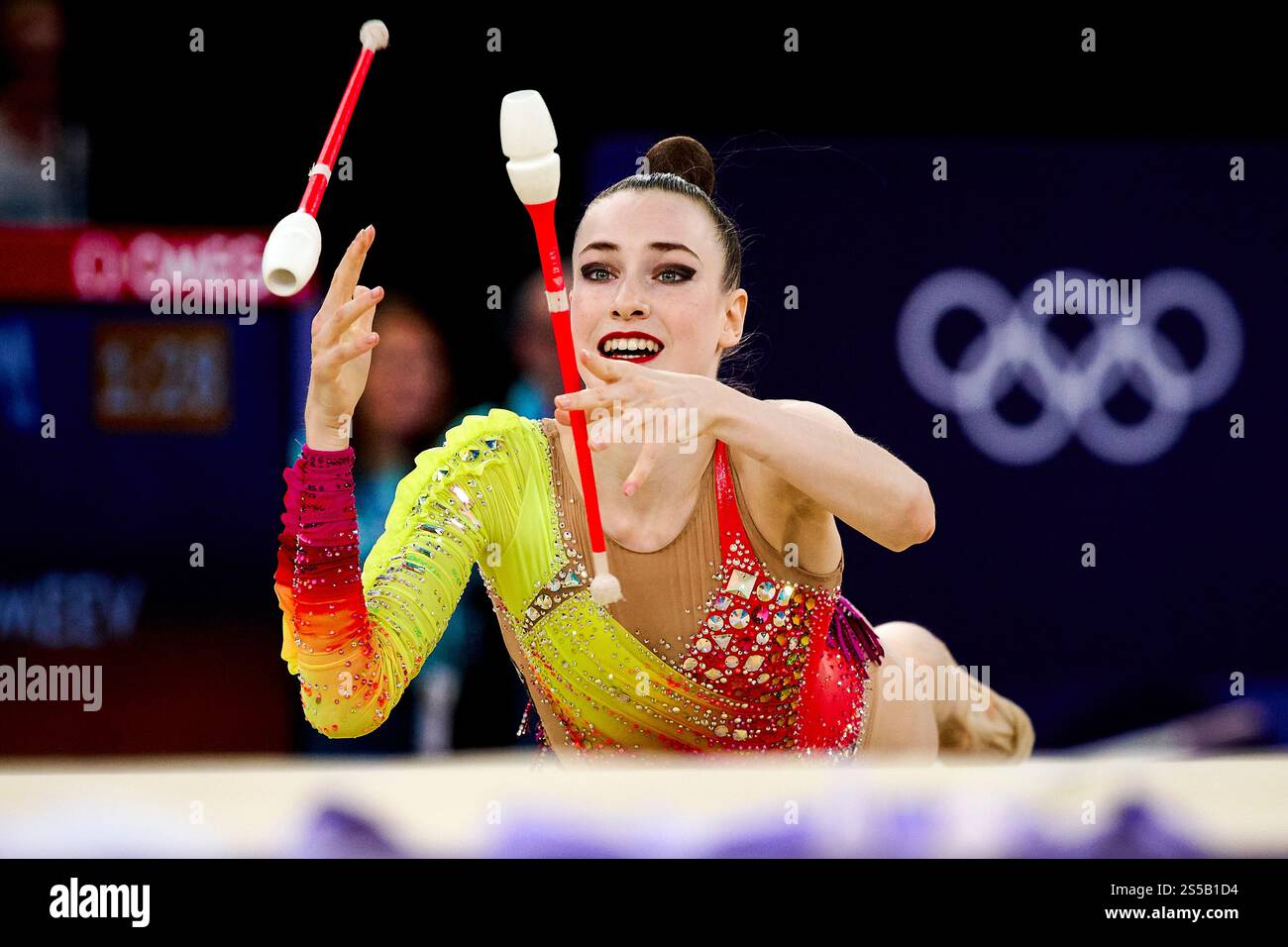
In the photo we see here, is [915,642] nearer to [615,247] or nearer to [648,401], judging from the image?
[615,247]

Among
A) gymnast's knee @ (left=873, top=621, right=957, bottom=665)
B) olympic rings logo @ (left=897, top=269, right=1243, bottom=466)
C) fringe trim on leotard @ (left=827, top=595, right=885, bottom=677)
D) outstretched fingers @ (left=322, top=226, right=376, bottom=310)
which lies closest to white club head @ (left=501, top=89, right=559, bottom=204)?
outstretched fingers @ (left=322, top=226, right=376, bottom=310)

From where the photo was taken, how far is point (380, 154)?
2.88 m

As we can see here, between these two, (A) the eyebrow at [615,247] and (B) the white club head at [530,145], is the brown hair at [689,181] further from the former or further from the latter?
(B) the white club head at [530,145]

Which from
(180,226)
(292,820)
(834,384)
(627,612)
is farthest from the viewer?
(834,384)

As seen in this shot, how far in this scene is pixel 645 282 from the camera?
222cm

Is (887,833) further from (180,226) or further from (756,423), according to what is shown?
(180,226)

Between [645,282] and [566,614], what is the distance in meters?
0.49

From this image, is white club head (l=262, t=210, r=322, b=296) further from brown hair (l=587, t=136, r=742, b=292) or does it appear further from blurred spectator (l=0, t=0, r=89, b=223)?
blurred spectator (l=0, t=0, r=89, b=223)


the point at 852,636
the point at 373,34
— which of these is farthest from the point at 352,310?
the point at 852,636

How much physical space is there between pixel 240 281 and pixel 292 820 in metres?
1.10

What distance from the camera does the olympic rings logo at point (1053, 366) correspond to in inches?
125

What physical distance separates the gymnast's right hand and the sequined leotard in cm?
28

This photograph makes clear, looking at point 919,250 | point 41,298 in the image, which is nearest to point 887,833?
point 919,250

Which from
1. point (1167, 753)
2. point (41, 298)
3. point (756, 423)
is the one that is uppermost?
point (41, 298)
